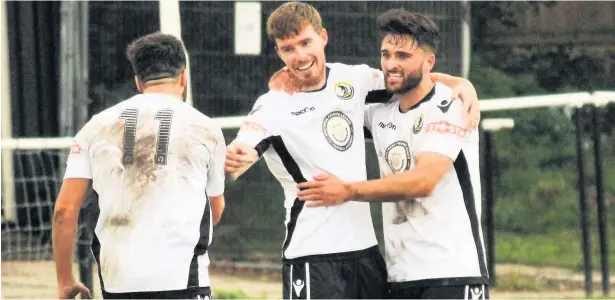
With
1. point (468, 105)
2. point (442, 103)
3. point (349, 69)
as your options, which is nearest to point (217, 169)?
point (349, 69)

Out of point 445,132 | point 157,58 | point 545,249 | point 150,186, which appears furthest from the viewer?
point 545,249

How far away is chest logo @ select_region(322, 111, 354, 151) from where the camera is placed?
5.47 m

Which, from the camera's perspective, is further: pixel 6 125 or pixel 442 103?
pixel 6 125

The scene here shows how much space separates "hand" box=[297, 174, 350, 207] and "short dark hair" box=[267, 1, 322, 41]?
642 millimetres

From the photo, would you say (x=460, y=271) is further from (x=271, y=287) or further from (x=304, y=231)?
(x=271, y=287)

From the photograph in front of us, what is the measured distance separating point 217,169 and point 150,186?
30cm

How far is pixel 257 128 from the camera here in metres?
5.46

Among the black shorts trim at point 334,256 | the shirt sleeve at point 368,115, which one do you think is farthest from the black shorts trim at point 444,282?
the shirt sleeve at point 368,115

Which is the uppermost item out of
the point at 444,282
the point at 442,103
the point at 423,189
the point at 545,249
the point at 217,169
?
the point at 442,103

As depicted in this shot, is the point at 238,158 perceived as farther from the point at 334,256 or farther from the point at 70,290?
the point at 70,290

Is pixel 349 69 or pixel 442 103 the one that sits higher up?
pixel 349 69

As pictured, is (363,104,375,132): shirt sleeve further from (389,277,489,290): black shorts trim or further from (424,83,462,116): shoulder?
(389,277,489,290): black shorts trim

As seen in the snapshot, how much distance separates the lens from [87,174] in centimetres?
510

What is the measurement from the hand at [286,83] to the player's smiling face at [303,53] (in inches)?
Answer: 2.4
